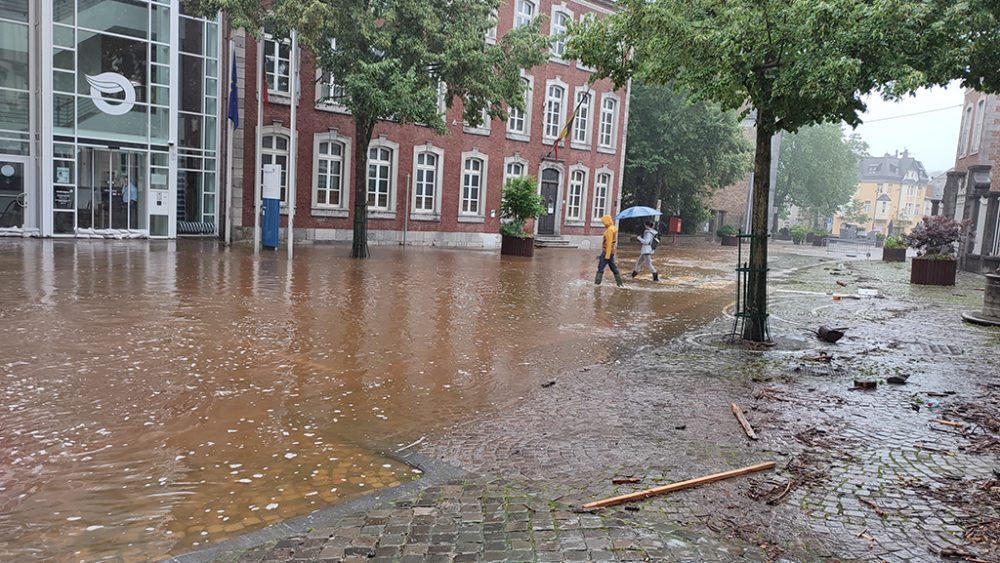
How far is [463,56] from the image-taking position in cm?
1888

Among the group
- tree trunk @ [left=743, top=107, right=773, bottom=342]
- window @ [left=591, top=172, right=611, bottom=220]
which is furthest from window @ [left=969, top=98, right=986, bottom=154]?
tree trunk @ [left=743, top=107, right=773, bottom=342]

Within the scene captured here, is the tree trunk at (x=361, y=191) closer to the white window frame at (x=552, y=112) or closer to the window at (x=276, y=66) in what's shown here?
the window at (x=276, y=66)

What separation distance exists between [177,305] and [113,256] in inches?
311

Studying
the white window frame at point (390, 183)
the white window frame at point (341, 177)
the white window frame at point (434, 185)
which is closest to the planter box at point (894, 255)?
the white window frame at point (434, 185)

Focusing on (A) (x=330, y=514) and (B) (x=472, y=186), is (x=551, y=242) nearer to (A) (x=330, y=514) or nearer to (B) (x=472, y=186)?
(B) (x=472, y=186)

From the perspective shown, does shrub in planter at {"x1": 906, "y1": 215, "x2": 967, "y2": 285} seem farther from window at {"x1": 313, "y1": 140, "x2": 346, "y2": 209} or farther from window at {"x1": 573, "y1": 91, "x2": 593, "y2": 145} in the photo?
window at {"x1": 313, "y1": 140, "x2": 346, "y2": 209}

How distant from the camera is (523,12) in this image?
31000 mm

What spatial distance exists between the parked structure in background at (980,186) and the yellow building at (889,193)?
274ft

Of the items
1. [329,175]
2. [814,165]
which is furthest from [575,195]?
[814,165]

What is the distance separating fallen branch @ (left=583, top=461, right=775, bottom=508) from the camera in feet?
13.3

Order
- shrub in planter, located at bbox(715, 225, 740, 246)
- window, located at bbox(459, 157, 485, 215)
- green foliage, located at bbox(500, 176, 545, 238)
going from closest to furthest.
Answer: green foliage, located at bbox(500, 176, 545, 238) < window, located at bbox(459, 157, 485, 215) < shrub in planter, located at bbox(715, 225, 740, 246)

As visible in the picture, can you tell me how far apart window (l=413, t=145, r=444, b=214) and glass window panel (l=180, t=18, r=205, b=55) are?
8590mm

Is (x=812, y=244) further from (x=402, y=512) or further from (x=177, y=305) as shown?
(x=402, y=512)

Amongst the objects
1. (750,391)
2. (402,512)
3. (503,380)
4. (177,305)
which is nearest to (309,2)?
(177,305)
